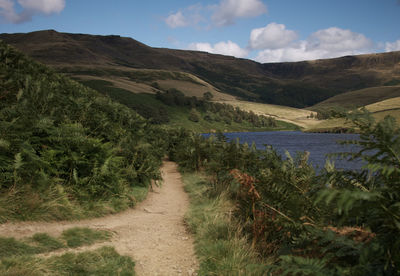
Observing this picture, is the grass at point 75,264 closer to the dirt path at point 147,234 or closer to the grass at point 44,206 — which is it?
the dirt path at point 147,234

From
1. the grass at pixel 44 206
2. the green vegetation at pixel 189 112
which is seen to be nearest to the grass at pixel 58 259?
the grass at pixel 44 206

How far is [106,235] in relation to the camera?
18.3 feet

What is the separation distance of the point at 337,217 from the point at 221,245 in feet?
8.98

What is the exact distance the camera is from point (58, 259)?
3893 millimetres

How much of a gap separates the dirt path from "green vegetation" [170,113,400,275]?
1.11 meters

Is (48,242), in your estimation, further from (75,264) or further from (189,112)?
(189,112)

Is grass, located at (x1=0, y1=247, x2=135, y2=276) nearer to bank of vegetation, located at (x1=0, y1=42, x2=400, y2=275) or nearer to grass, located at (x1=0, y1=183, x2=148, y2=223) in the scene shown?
bank of vegetation, located at (x1=0, y1=42, x2=400, y2=275)

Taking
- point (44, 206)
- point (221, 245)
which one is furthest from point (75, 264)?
point (44, 206)

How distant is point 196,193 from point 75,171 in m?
5.02

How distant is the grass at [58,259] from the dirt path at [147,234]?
299 mm

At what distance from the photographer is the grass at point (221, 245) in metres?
3.99

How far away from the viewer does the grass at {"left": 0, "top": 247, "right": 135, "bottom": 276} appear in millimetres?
3319

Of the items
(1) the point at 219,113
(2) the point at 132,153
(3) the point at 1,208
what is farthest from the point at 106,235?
(1) the point at 219,113

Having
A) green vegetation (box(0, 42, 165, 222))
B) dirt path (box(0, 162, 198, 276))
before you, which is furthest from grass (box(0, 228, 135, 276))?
green vegetation (box(0, 42, 165, 222))
